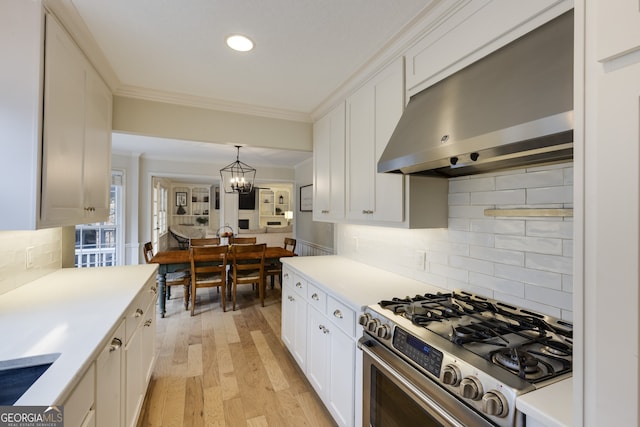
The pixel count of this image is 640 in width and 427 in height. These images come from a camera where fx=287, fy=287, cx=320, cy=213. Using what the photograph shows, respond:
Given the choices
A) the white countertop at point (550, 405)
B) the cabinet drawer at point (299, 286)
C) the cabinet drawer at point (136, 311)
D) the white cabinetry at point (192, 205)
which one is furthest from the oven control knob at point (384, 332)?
the white cabinetry at point (192, 205)

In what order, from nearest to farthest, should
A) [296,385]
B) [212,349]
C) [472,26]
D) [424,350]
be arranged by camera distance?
[424,350] → [472,26] → [296,385] → [212,349]

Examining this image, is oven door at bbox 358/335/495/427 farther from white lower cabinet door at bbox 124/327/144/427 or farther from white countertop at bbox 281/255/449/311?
white lower cabinet door at bbox 124/327/144/427

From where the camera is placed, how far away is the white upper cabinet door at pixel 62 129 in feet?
4.33

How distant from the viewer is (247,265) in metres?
4.17

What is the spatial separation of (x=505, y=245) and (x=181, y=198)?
28.7ft

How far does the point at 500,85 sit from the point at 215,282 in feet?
12.6

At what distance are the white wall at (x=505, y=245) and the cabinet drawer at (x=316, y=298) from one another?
0.63 metres

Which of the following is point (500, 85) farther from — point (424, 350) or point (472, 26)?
point (424, 350)

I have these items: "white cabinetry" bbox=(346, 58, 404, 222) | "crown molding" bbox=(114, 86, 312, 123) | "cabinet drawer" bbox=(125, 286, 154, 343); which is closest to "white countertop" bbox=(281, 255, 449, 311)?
"white cabinetry" bbox=(346, 58, 404, 222)

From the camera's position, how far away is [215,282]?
3.96 meters

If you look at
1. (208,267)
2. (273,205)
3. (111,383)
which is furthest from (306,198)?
(111,383)

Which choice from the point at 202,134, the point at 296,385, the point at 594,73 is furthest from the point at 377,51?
the point at 296,385

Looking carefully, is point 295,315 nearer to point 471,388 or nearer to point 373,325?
point 373,325

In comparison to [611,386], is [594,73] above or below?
above
